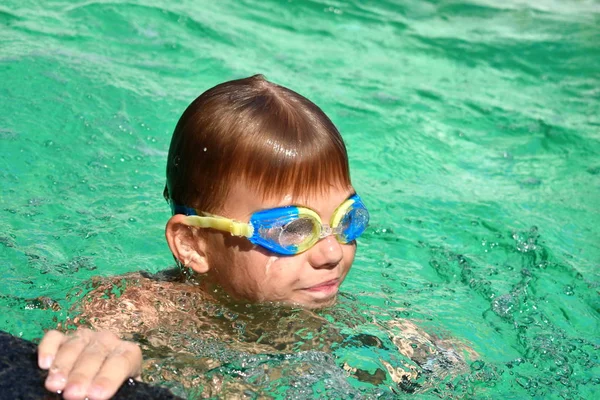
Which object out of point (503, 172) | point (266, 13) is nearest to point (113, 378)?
point (503, 172)

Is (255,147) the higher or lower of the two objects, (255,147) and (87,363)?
the higher

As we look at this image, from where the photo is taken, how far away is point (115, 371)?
2.73 meters

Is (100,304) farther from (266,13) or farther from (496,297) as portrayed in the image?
(266,13)

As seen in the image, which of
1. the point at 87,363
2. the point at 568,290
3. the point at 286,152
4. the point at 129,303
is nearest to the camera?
the point at 87,363

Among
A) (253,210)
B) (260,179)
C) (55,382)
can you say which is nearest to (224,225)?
(253,210)

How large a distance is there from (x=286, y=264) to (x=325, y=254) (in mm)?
184

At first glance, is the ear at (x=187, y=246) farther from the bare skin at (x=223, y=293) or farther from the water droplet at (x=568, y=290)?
the water droplet at (x=568, y=290)

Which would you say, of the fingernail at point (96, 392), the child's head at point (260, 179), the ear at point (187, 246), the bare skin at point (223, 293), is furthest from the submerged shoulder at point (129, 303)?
the fingernail at point (96, 392)

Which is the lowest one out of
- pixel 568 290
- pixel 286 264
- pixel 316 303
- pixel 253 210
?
pixel 568 290

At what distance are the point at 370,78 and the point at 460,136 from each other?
52.0 inches

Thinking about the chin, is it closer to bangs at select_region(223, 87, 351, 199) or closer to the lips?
the lips

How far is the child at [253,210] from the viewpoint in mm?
3838

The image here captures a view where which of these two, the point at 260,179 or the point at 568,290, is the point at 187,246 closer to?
the point at 260,179

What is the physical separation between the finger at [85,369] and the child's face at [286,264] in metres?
1.19
